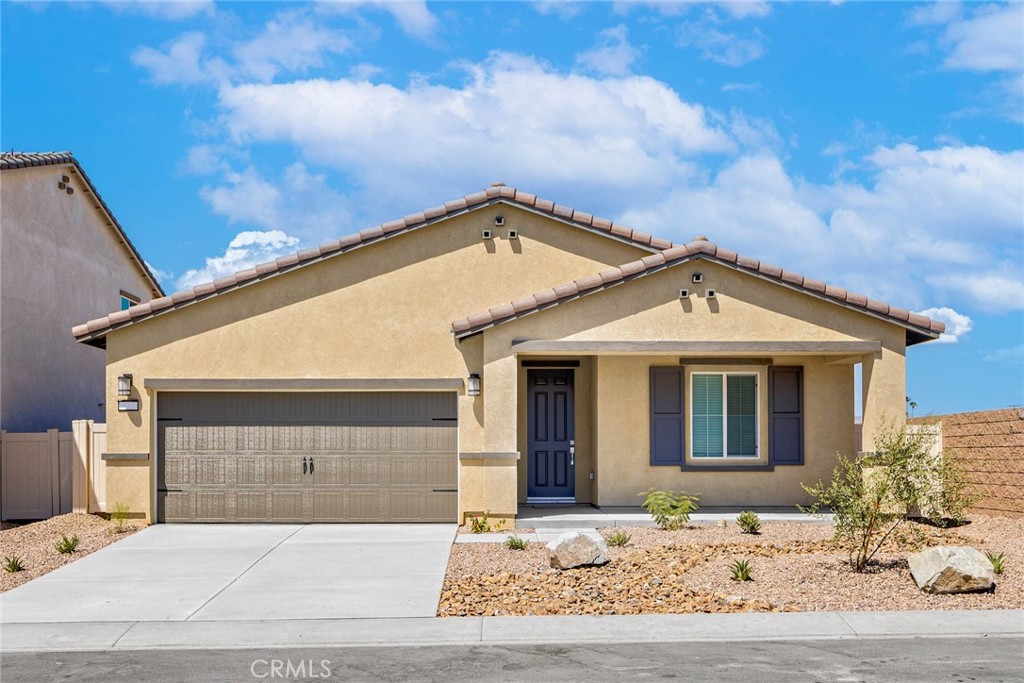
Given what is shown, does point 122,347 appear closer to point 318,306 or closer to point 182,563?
point 318,306

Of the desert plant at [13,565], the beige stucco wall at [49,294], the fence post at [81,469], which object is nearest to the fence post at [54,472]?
the fence post at [81,469]

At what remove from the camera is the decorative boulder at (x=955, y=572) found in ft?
35.3

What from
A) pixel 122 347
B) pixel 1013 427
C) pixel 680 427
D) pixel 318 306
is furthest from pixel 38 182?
pixel 1013 427

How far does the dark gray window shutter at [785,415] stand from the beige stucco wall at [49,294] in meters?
13.7

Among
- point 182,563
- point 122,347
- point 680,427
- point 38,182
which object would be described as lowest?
point 182,563

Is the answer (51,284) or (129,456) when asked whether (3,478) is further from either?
(51,284)

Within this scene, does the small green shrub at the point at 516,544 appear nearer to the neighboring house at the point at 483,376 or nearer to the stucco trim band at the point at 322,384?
the neighboring house at the point at 483,376

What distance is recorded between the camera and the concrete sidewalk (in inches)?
368

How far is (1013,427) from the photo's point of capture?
15.9m

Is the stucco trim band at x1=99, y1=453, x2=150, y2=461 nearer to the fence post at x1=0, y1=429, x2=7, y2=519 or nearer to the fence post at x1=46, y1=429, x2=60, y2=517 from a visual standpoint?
the fence post at x1=46, y1=429, x2=60, y2=517

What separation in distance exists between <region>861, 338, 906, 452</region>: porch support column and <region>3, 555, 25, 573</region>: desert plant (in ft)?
40.6

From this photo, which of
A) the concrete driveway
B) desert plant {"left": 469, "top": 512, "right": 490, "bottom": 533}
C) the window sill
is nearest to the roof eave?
desert plant {"left": 469, "top": 512, "right": 490, "bottom": 533}

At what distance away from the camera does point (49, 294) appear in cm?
2148

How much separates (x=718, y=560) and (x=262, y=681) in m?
6.28
